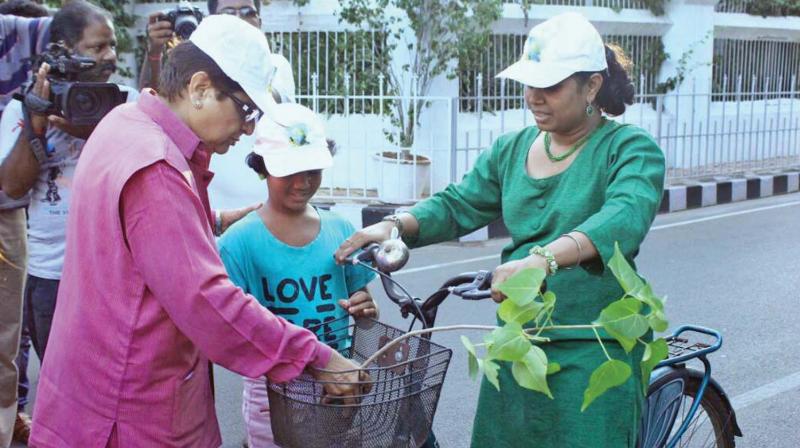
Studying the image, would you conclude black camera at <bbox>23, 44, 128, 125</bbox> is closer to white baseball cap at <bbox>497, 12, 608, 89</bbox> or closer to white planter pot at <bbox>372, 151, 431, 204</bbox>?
white baseball cap at <bbox>497, 12, 608, 89</bbox>

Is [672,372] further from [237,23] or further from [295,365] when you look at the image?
[237,23]

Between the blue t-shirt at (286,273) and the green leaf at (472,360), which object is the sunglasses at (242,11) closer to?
the blue t-shirt at (286,273)

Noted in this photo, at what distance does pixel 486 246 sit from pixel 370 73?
299cm

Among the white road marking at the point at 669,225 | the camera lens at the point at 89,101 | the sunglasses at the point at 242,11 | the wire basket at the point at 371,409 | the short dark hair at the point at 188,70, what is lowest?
the white road marking at the point at 669,225

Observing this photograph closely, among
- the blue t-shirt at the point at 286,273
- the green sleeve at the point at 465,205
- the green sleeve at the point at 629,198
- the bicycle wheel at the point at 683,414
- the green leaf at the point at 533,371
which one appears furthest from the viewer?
the bicycle wheel at the point at 683,414

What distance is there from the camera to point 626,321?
2184 millimetres

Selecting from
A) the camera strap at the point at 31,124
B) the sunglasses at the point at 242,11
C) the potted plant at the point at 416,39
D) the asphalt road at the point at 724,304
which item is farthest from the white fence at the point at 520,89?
the camera strap at the point at 31,124

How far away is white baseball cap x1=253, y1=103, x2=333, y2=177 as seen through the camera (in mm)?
3053

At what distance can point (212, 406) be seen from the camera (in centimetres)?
241

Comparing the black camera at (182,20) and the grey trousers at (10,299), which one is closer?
the grey trousers at (10,299)

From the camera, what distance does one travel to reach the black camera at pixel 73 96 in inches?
141

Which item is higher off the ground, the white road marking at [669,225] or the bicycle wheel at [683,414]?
the bicycle wheel at [683,414]

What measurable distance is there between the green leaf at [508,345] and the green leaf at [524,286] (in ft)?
0.22

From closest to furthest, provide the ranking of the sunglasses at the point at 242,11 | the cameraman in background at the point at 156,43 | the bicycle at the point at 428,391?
the bicycle at the point at 428,391
the cameraman in background at the point at 156,43
the sunglasses at the point at 242,11
